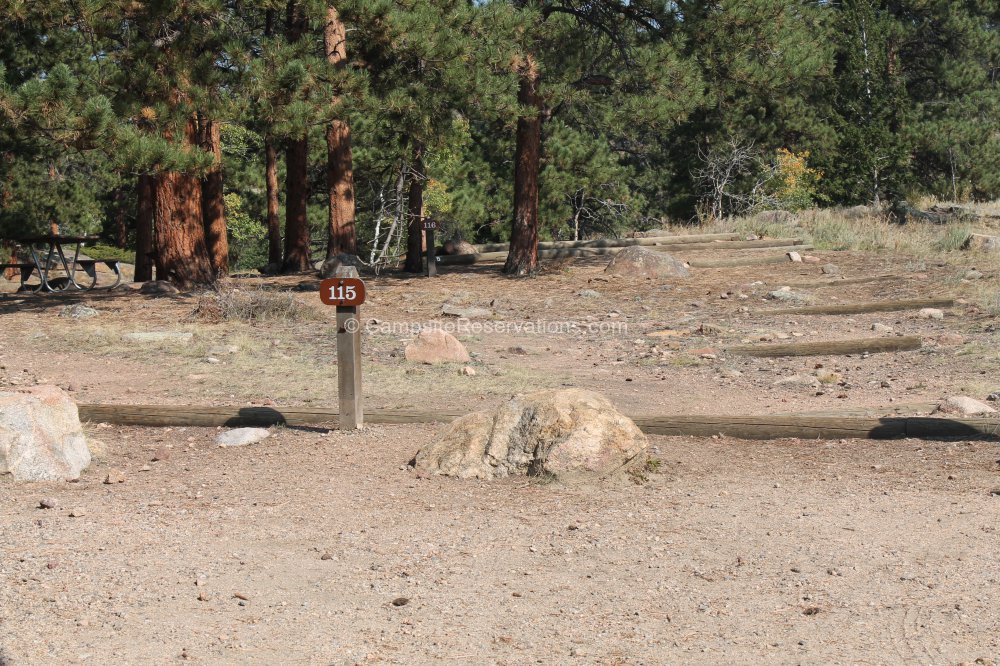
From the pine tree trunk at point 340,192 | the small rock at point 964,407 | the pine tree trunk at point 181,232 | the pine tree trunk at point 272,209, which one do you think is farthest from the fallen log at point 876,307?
the pine tree trunk at point 272,209

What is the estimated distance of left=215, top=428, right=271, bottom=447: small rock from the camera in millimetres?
7105

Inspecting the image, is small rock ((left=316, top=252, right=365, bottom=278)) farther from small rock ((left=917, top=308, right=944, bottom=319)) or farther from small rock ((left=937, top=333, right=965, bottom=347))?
small rock ((left=937, top=333, right=965, bottom=347))

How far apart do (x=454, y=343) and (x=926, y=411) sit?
4863 mm

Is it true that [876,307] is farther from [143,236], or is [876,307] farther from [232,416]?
[143,236]

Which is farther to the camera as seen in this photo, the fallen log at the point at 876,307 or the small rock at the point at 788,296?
the small rock at the point at 788,296

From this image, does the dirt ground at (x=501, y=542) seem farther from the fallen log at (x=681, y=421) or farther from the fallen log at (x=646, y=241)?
the fallen log at (x=646, y=241)

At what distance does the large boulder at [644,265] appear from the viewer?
18.3 m

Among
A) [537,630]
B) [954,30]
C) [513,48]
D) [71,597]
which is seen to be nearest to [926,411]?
[537,630]

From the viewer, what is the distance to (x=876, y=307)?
540 inches

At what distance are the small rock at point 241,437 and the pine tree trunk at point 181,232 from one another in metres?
9.22

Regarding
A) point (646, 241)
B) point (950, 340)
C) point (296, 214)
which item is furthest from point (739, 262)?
point (296, 214)

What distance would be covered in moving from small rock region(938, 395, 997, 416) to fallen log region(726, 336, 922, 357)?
3.34 metres

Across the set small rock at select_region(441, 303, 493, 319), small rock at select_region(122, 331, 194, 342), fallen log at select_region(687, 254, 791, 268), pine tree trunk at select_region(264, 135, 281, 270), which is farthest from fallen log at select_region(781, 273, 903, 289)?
pine tree trunk at select_region(264, 135, 281, 270)

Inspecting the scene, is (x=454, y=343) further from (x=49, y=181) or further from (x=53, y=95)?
(x=49, y=181)
